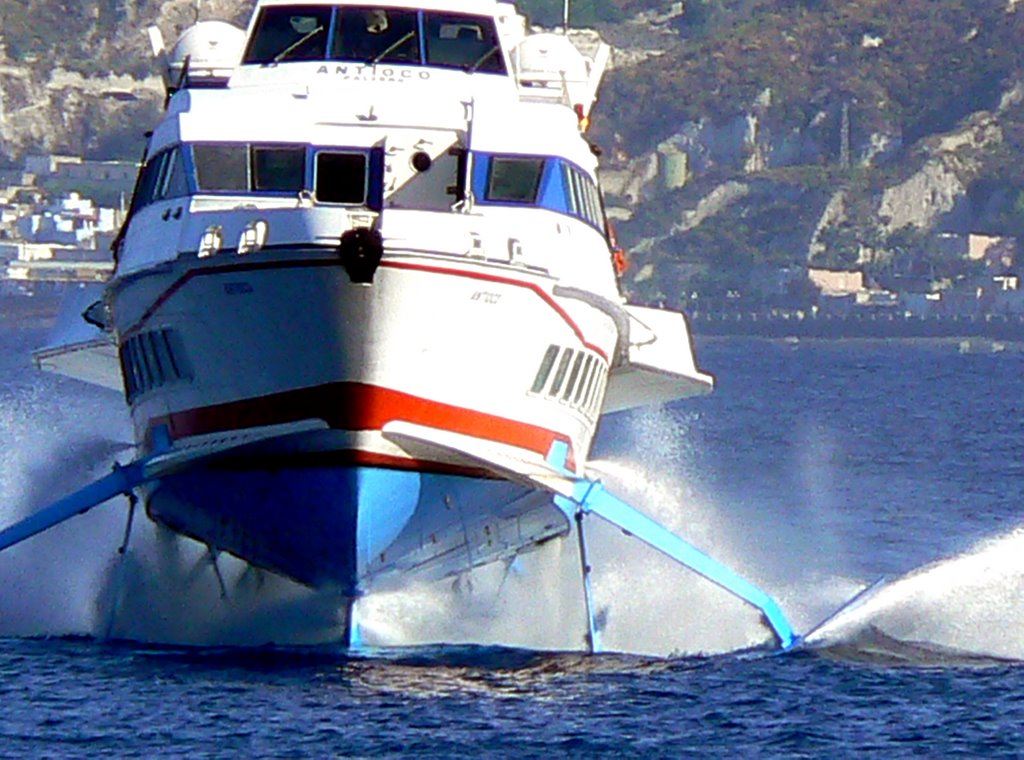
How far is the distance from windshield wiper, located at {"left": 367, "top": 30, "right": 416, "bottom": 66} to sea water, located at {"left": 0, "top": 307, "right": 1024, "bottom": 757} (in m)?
6.52

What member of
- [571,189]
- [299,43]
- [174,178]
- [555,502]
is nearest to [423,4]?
[299,43]

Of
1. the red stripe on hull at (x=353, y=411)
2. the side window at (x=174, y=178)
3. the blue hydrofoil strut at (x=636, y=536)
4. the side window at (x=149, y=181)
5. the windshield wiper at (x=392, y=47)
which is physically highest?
the windshield wiper at (x=392, y=47)

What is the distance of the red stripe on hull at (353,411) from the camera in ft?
122

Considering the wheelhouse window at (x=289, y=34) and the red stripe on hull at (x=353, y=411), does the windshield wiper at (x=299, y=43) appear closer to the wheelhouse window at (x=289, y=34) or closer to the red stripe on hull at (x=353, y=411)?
the wheelhouse window at (x=289, y=34)

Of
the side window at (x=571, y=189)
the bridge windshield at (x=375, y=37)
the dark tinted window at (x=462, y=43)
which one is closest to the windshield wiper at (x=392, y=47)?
the bridge windshield at (x=375, y=37)

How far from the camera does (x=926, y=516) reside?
208ft

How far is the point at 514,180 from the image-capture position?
129 ft

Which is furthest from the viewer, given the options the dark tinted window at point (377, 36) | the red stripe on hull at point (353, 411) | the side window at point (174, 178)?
the dark tinted window at point (377, 36)

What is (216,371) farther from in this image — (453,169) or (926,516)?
(926,516)

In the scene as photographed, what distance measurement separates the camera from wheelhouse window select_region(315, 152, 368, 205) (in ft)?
128

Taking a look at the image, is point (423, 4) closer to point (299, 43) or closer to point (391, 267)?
point (299, 43)

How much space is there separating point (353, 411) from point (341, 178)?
3.47 m

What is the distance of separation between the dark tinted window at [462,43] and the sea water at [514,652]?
6.27 metres

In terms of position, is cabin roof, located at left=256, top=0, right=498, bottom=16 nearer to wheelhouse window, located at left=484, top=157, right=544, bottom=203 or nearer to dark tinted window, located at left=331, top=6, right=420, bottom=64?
dark tinted window, located at left=331, top=6, right=420, bottom=64
